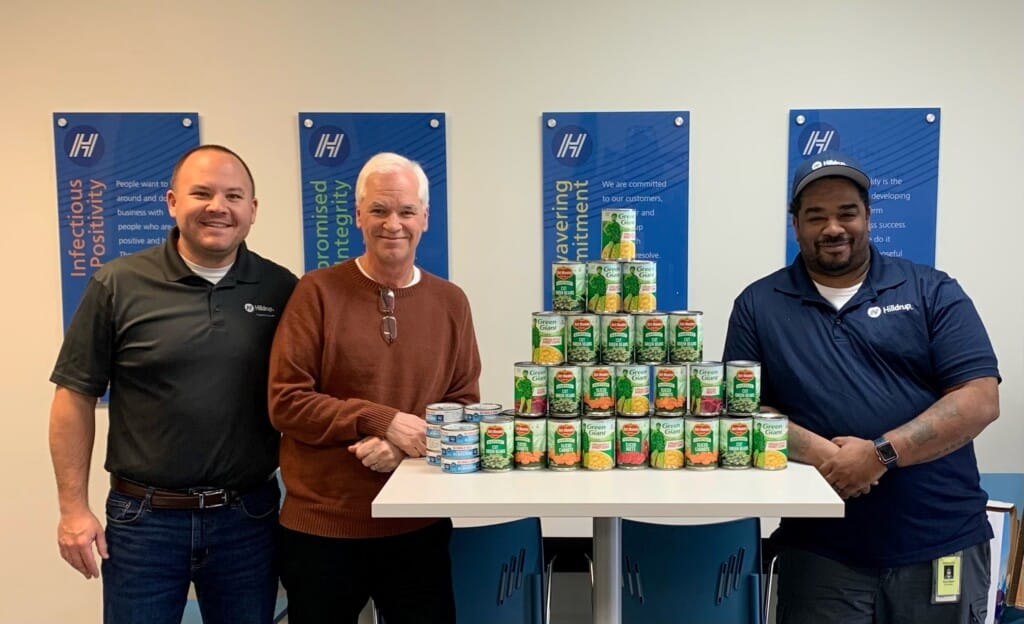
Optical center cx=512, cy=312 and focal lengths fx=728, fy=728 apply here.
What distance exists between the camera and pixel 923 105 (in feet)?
8.29

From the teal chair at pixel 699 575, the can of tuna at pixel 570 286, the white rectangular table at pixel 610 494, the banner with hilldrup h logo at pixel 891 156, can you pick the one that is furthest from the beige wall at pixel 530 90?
the white rectangular table at pixel 610 494

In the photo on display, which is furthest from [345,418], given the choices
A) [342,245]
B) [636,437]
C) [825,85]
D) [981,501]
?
[825,85]

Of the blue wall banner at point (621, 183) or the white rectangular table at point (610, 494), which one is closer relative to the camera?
the white rectangular table at point (610, 494)

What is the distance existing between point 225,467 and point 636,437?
96 cm

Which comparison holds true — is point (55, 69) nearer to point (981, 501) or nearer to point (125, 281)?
point (125, 281)

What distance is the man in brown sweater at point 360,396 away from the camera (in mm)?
1630

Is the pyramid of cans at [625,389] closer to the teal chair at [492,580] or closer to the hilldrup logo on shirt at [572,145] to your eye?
the teal chair at [492,580]

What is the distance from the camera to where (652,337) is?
157 centimetres

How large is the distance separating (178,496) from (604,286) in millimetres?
1091

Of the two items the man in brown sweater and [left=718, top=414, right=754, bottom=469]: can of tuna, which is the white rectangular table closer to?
[left=718, top=414, right=754, bottom=469]: can of tuna

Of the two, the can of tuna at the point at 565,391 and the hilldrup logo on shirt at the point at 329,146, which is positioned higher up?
the hilldrup logo on shirt at the point at 329,146

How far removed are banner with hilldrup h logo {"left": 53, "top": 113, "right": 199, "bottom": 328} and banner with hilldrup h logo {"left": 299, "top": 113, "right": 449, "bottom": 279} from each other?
435 millimetres

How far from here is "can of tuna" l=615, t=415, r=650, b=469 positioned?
1.49 metres

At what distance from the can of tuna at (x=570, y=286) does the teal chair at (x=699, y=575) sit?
36.2 inches
